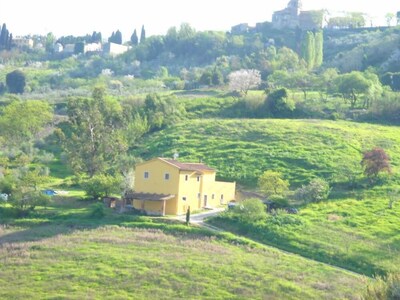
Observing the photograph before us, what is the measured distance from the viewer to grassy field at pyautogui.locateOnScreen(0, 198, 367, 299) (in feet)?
124

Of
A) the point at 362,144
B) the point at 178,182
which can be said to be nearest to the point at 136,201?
the point at 178,182

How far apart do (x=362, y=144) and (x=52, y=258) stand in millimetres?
41665

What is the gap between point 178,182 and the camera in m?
54.1

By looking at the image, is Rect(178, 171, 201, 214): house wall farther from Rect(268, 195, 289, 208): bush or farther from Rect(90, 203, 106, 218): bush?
Rect(90, 203, 106, 218): bush

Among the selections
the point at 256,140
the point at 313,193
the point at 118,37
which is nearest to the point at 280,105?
the point at 256,140

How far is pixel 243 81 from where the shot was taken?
10912 centimetres

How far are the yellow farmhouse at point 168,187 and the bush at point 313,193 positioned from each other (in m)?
7.21

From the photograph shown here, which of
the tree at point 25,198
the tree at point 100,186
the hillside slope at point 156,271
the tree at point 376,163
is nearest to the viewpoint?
the hillside slope at point 156,271

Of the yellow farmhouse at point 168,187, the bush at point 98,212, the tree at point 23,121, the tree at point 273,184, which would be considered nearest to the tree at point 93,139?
the tree at point 23,121

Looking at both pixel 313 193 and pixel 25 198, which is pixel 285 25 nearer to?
pixel 313 193

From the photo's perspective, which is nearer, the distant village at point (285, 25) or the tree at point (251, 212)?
the tree at point (251, 212)

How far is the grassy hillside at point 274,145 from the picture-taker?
66.9m

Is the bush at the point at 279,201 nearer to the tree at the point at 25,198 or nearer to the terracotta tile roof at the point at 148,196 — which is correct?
the terracotta tile roof at the point at 148,196

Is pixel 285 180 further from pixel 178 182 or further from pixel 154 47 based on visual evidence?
pixel 154 47
